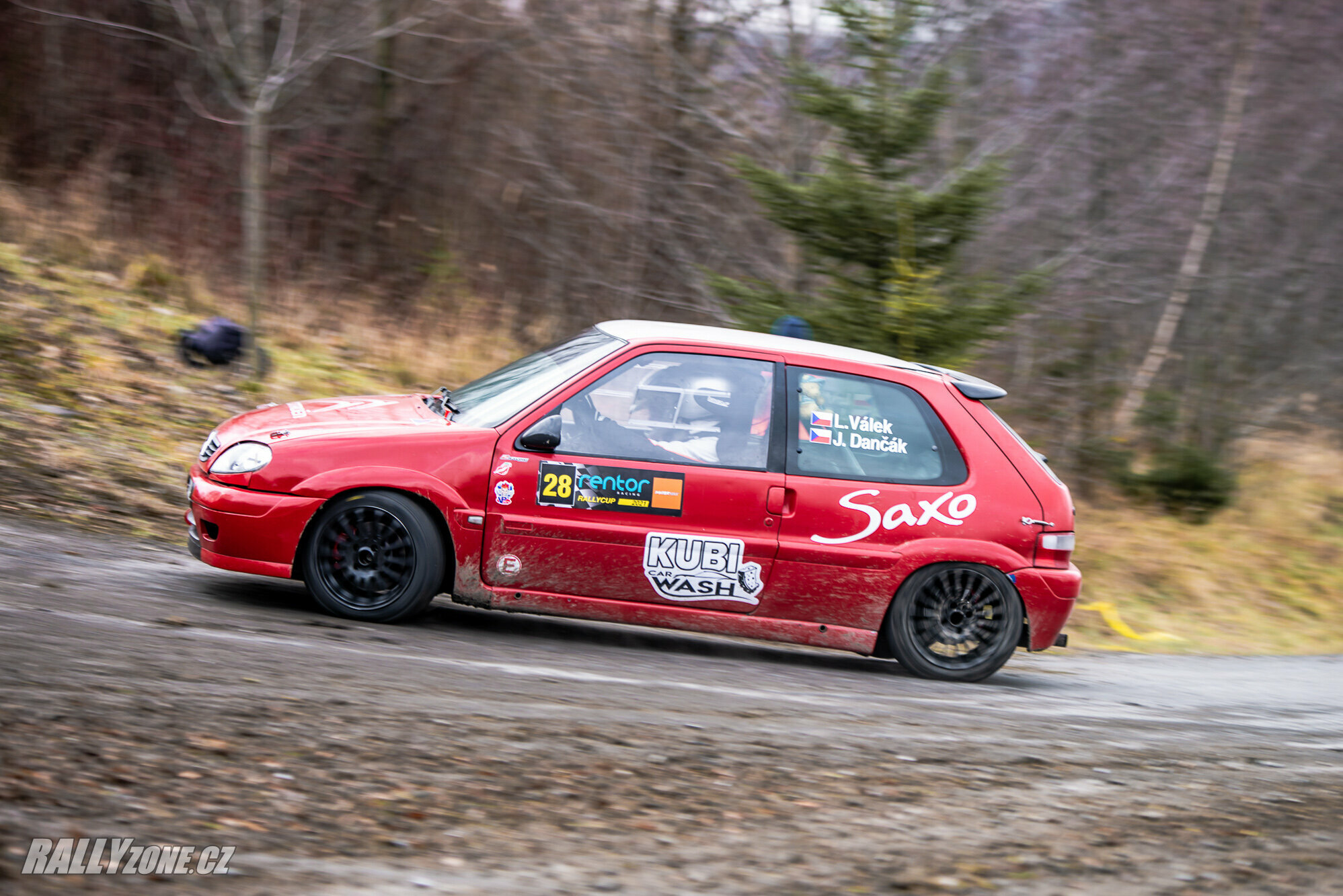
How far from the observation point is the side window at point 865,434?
630 centimetres

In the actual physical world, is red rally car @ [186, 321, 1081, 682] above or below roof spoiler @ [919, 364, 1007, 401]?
below

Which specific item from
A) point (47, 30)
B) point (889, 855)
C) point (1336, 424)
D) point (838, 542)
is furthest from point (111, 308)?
point (1336, 424)

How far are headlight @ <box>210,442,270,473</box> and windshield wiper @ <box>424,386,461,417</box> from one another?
954 mm

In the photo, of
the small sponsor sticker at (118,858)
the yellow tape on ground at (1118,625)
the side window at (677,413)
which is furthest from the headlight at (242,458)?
the yellow tape on ground at (1118,625)

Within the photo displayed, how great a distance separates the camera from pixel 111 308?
11.8 m

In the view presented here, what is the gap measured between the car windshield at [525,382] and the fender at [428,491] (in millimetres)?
430

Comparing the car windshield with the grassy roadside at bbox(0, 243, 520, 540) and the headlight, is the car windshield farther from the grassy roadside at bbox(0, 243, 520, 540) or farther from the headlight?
the grassy roadside at bbox(0, 243, 520, 540)

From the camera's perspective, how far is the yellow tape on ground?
32.6 ft

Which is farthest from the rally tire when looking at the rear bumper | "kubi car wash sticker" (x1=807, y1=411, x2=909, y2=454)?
the rear bumper

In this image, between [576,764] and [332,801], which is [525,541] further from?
[332,801]

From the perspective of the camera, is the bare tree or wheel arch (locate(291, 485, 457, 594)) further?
the bare tree

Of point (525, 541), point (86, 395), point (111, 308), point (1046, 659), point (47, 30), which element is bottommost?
point (1046, 659)

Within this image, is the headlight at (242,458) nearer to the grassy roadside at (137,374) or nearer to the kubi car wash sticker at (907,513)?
the grassy roadside at (137,374)

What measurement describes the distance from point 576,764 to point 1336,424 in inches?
671
